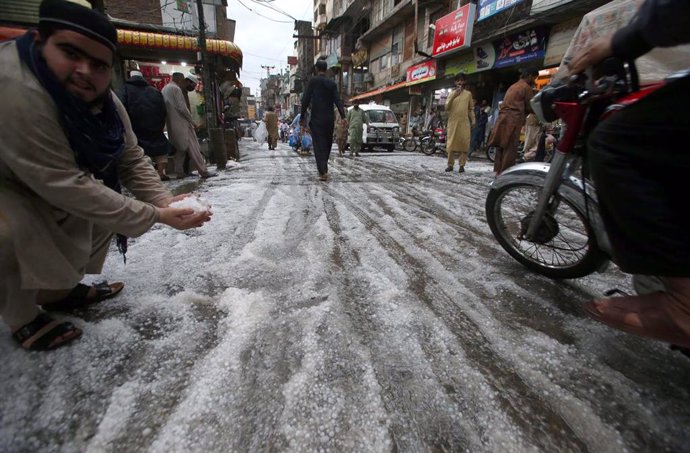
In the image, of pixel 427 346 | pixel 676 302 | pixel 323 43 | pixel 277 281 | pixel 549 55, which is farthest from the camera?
pixel 323 43

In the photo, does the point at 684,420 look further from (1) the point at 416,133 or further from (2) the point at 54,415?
(1) the point at 416,133

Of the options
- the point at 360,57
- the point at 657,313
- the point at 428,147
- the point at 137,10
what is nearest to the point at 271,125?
the point at 428,147

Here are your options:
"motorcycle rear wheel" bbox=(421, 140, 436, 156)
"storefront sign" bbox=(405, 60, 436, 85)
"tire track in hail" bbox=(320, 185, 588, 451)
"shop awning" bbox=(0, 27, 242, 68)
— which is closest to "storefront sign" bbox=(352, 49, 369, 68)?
"storefront sign" bbox=(405, 60, 436, 85)

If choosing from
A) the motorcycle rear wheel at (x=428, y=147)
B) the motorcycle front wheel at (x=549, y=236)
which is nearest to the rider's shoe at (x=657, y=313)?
the motorcycle front wheel at (x=549, y=236)

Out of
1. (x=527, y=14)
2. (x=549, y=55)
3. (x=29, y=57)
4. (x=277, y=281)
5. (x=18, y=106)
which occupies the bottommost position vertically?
(x=277, y=281)

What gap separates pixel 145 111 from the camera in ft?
15.1

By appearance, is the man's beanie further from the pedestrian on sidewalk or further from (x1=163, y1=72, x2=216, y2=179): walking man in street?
(x1=163, y1=72, x2=216, y2=179): walking man in street

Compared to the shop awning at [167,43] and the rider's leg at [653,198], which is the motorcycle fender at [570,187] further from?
the shop awning at [167,43]

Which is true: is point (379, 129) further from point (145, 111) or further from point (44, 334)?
point (44, 334)

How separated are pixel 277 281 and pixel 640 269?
5.35 feet

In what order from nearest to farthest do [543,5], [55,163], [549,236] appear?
[55,163] < [549,236] < [543,5]

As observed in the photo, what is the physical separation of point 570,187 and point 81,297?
2629 millimetres

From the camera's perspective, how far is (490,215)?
2.26 meters

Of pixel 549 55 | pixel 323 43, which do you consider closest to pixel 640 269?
pixel 549 55
